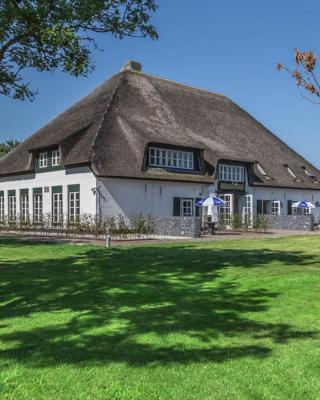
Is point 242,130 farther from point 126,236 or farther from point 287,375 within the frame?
point 287,375

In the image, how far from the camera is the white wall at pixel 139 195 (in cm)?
2930

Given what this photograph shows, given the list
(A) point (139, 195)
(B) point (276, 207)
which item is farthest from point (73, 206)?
(B) point (276, 207)

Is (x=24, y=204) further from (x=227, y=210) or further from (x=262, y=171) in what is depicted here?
(x=262, y=171)

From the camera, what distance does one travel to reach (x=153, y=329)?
6414mm

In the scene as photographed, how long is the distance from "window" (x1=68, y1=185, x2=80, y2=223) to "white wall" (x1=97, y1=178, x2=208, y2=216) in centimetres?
215

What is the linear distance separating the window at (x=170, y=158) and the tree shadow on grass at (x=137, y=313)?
1893 centimetres

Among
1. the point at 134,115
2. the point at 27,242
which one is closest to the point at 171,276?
the point at 27,242

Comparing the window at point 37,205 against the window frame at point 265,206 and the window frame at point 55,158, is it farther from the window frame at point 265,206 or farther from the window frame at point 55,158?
the window frame at point 265,206

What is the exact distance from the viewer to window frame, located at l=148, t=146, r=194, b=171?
3167 cm

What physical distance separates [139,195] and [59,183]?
5434 mm

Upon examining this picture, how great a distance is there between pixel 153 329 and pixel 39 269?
21.6ft

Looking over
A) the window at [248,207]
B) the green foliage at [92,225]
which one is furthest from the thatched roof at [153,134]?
the green foliage at [92,225]

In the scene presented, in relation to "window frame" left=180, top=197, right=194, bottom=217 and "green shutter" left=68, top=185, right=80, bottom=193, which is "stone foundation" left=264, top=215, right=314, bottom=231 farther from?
"green shutter" left=68, top=185, right=80, bottom=193

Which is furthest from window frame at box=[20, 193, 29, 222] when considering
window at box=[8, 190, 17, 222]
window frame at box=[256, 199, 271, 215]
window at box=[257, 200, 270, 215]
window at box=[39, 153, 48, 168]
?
window frame at box=[256, 199, 271, 215]
